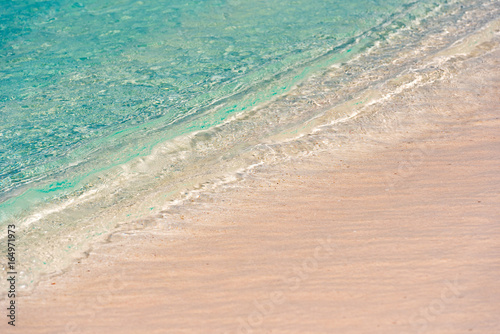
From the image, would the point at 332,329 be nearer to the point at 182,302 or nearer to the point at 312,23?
the point at 182,302

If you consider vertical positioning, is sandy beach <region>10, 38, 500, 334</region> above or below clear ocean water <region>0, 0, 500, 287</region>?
below

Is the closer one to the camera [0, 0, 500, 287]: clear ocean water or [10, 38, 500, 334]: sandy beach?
[10, 38, 500, 334]: sandy beach

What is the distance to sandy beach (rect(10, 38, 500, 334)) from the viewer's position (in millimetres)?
3400

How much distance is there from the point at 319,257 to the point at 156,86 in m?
4.88

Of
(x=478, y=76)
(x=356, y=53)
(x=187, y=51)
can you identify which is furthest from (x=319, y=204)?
(x=187, y=51)

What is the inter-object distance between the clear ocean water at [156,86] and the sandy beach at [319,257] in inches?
20.0

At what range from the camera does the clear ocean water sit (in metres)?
5.09

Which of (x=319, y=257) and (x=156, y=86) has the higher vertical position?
(x=156, y=86)

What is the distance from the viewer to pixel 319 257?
389 cm

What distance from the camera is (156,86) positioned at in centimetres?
764

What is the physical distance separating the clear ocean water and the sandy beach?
0.51 m

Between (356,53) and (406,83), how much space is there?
1.71 metres

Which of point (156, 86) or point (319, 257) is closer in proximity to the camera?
point (319, 257)

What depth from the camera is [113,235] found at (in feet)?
14.5
